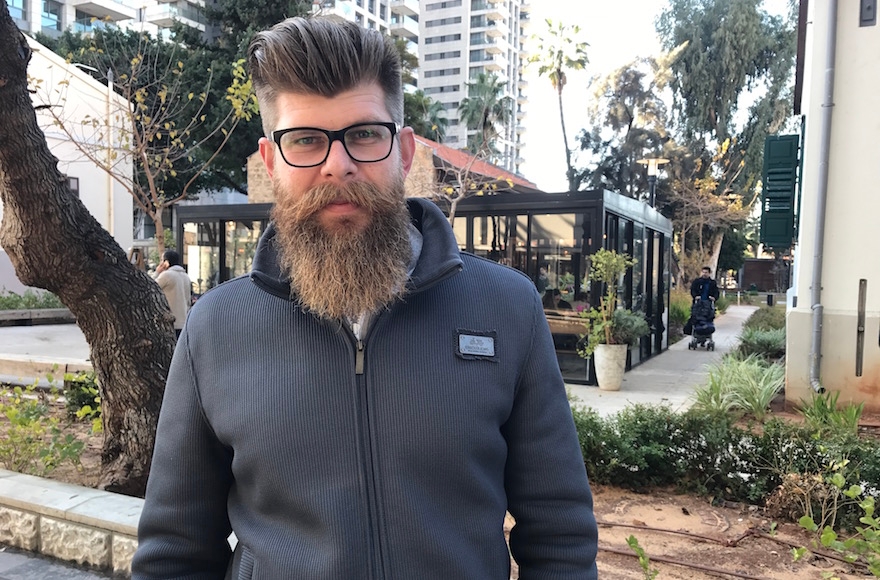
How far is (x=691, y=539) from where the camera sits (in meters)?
3.79

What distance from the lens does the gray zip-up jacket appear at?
1.33m

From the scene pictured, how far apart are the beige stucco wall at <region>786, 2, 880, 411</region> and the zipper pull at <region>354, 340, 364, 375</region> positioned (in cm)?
736

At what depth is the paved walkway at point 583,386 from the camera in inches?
132

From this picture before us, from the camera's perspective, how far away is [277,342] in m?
1.43

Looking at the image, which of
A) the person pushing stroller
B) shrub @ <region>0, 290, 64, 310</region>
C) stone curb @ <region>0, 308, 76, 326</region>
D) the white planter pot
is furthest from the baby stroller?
shrub @ <region>0, 290, 64, 310</region>

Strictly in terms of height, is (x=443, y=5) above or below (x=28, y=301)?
above

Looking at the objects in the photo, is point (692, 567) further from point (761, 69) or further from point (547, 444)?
point (761, 69)

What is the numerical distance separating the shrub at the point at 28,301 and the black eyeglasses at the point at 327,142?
63.8 ft

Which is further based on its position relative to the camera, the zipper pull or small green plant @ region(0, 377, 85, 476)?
small green plant @ region(0, 377, 85, 476)

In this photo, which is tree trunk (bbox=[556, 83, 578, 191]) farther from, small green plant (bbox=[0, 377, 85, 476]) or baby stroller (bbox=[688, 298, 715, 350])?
small green plant (bbox=[0, 377, 85, 476])

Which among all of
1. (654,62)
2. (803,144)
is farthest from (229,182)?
(803,144)

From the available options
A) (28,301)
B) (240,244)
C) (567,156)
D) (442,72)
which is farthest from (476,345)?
(442,72)

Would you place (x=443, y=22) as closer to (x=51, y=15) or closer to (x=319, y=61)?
(x=51, y=15)

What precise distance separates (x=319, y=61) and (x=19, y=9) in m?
45.1
